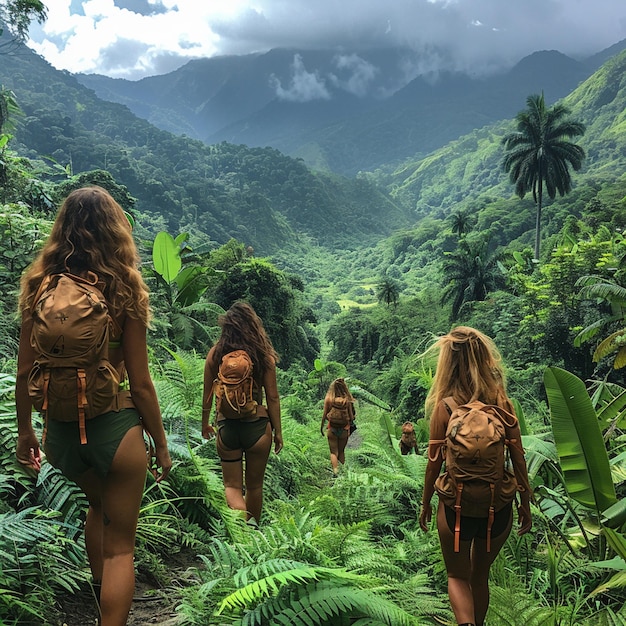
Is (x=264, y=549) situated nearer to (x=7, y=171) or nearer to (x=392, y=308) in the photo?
(x=7, y=171)

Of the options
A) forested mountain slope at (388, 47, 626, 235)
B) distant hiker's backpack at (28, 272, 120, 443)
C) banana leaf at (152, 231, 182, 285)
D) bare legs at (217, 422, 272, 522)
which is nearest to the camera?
distant hiker's backpack at (28, 272, 120, 443)

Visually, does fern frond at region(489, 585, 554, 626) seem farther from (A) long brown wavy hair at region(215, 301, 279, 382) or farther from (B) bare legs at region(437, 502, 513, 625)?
(A) long brown wavy hair at region(215, 301, 279, 382)

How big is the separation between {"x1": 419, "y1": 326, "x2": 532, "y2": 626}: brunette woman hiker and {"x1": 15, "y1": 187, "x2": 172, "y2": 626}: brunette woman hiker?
4.15 ft

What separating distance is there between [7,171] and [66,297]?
11.7m

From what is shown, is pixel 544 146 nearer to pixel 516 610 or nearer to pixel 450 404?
pixel 450 404

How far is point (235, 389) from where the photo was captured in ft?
11.7

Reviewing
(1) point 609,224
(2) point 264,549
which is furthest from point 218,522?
(1) point 609,224

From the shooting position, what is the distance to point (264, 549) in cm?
252

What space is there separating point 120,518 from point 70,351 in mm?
651

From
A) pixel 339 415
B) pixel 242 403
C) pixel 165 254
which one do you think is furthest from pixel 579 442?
pixel 165 254

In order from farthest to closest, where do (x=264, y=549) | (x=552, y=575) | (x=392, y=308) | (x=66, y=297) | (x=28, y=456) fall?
(x=392, y=308)
(x=552, y=575)
(x=264, y=549)
(x=28, y=456)
(x=66, y=297)

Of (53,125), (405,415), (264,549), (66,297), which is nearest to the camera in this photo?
(66,297)

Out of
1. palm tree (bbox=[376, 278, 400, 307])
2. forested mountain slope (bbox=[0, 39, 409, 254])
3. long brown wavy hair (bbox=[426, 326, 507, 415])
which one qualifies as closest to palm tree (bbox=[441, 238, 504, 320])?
palm tree (bbox=[376, 278, 400, 307])

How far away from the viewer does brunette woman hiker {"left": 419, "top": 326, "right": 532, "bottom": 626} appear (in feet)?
7.93
